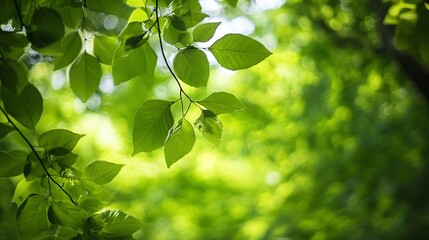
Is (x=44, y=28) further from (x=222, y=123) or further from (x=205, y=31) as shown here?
(x=222, y=123)

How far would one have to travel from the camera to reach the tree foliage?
0.56m

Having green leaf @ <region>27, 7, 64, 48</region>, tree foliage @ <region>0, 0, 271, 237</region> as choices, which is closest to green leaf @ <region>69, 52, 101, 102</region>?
tree foliage @ <region>0, 0, 271, 237</region>

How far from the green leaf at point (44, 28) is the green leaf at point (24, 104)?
0.06m

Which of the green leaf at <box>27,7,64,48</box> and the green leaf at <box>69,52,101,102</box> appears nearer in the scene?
the green leaf at <box>27,7,64,48</box>

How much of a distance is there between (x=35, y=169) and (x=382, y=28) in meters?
2.32

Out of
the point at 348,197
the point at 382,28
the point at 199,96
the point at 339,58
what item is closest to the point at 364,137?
the point at 348,197

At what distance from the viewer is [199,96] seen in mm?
4547

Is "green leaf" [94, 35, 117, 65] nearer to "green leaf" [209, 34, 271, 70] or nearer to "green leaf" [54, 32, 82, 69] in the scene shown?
"green leaf" [54, 32, 82, 69]

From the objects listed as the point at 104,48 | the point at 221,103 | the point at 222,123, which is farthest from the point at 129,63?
the point at 222,123

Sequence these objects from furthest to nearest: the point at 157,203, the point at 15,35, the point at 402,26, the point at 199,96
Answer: the point at 199,96 < the point at 157,203 < the point at 402,26 < the point at 15,35

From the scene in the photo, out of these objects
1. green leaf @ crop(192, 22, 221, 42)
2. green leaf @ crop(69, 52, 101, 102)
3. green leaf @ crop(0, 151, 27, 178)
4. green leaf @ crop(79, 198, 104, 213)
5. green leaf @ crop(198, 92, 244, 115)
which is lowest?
green leaf @ crop(79, 198, 104, 213)

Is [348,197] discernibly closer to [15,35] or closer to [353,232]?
[353,232]

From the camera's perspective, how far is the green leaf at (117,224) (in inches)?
24.0

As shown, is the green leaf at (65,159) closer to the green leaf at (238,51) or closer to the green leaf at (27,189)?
the green leaf at (27,189)
